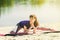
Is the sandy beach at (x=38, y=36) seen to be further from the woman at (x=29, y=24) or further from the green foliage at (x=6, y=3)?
the green foliage at (x=6, y=3)

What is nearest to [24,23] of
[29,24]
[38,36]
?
[29,24]

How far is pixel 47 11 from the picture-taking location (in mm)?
1307

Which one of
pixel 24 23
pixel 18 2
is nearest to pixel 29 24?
pixel 24 23

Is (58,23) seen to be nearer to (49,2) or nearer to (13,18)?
(49,2)

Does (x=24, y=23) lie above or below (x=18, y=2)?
below

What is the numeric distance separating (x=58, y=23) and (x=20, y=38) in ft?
1.17

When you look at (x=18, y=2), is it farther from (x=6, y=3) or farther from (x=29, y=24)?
(x=29, y=24)

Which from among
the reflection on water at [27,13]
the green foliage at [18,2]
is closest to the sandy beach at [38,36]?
the reflection on water at [27,13]

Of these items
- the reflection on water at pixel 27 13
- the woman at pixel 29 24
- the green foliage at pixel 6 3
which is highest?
the green foliage at pixel 6 3

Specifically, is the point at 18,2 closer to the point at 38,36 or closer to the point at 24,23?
the point at 24,23

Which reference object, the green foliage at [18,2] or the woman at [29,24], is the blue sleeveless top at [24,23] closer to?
the woman at [29,24]

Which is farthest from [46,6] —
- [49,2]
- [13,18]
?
[13,18]

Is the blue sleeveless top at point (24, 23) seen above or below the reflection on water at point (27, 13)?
below

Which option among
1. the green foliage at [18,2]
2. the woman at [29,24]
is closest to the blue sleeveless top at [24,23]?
the woman at [29,24]
